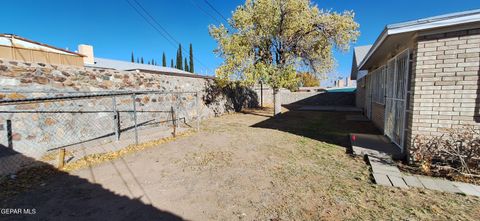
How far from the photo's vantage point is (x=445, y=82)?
3.66 metres

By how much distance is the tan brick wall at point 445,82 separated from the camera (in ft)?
11.5

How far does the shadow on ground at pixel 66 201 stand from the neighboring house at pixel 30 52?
8.13 meters

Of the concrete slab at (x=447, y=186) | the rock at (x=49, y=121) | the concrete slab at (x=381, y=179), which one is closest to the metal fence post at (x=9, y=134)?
the rock at (x=49, y=121)

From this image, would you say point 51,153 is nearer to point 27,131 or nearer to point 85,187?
point 27,131

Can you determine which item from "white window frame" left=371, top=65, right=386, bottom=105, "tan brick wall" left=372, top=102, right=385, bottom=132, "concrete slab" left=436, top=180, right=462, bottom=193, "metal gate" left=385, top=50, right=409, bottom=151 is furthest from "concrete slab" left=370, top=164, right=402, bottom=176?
"white window frame" left=371, top=65, right=386, bottom=105

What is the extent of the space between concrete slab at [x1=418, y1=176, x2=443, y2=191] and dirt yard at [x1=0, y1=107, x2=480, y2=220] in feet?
0.57

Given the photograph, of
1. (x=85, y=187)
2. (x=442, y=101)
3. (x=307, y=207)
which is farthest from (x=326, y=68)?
(x=85, y=187)

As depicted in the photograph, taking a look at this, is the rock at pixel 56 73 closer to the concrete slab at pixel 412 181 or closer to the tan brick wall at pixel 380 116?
the concrete slab at pixel 412 181

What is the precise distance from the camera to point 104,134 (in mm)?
5914

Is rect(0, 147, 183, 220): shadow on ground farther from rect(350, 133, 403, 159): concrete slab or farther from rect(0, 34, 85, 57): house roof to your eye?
rect(0, 34, 85, 57): house roof

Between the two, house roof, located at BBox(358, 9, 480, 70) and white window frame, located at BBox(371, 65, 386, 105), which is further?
white window frame, located at BBox(371, 65, 386, 105)

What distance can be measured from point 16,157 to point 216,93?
8763mm

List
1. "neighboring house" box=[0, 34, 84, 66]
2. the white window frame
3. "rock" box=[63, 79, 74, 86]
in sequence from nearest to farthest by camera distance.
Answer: "rock" box=[63, 79, 74, 86], the white window frame, "neighboring house" box=[0, 34, 84, 66]

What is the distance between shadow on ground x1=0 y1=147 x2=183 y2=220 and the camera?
2.50 m
